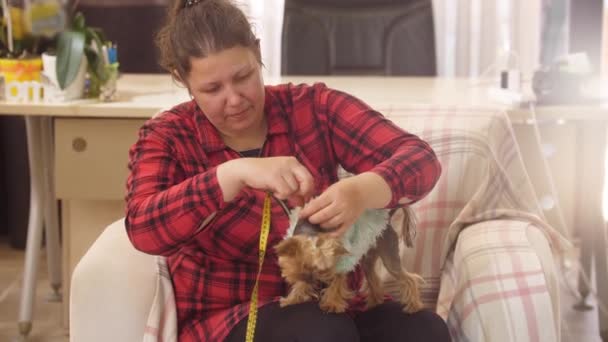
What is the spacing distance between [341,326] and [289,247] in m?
0.18

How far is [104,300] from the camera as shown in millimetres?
1309

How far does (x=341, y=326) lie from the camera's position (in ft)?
4.11

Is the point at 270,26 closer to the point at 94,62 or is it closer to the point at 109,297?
the point at 94,62

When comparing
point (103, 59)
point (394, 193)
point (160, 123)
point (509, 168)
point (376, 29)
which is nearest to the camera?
point (394, 193)

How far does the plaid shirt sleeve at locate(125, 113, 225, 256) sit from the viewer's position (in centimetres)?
Answer: 125

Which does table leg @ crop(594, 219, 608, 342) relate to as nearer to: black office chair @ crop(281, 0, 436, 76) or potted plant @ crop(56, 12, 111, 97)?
black office chair @ crop(281, 0, 436, 76)

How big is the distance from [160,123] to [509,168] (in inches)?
28.7

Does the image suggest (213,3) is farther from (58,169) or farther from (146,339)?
(58,169)

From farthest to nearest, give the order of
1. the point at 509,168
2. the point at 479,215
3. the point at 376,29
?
the point at 376,29 < the point at 509,168 < the point at 479,215

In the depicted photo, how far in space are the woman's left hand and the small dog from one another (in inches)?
0.6

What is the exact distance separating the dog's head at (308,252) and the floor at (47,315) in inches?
57.4

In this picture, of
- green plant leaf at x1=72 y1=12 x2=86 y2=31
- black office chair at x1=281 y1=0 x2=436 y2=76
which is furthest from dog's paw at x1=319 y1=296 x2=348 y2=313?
black office chair at x1=281 y1=0 x2=436 y2=76

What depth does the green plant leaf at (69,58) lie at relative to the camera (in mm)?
2152

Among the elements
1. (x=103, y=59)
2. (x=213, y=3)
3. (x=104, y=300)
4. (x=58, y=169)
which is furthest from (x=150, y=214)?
(x=103, y=59)
